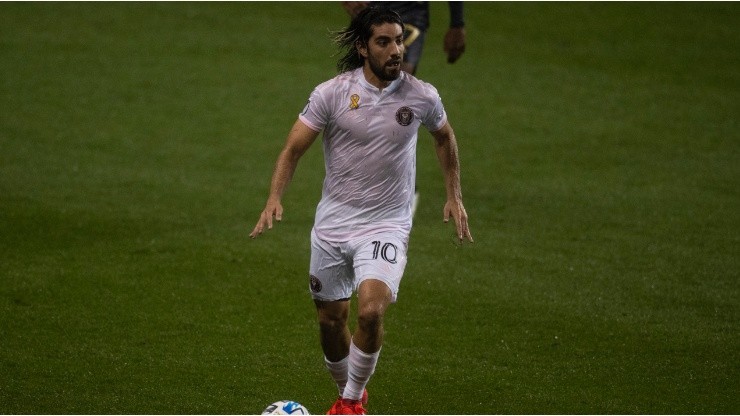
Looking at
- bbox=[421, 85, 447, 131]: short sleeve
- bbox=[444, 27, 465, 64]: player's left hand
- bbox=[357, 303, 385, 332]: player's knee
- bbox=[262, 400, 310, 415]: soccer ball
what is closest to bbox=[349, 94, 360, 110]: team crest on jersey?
bbox=[421, 85, 447, 131]: short sleeve

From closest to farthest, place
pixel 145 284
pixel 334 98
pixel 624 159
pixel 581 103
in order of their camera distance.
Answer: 1. pixel 334 98
2. pixel 145 284
3. pixel 624 159
4. pixel 581 103

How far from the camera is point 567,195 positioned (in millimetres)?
13711

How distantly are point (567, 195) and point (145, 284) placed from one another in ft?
17.5

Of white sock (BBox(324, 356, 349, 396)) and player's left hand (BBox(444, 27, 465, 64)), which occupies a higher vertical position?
player's left hand (BBox(444, 27, 465, 64))

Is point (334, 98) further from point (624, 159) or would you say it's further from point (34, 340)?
point (624, 159)

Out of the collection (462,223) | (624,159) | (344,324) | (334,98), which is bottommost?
(624,159)

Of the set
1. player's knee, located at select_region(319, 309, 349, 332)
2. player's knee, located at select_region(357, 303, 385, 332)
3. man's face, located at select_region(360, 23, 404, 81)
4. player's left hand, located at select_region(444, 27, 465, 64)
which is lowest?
player's knee, located at select_region(319, 309, 349, 332)

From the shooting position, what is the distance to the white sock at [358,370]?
7199 mm

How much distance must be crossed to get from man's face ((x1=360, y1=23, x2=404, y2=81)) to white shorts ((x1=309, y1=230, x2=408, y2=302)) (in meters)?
0.96

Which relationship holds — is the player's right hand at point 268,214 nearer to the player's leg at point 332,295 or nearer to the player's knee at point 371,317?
the player's leg at point 332,295

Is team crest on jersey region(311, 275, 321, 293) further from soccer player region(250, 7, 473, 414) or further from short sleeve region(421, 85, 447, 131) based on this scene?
short sleeve region(421, 85, 447, 131)

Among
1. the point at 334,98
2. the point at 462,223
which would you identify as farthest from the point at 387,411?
the point at 334,98

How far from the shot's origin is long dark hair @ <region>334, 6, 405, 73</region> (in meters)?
7.29

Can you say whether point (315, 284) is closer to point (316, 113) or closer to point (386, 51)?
point (316, 113)
